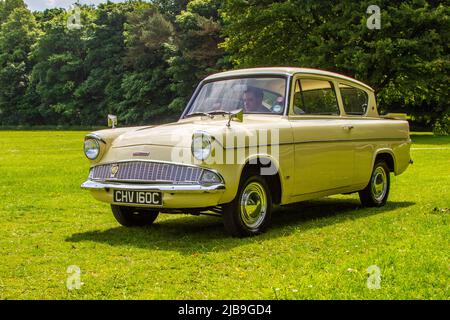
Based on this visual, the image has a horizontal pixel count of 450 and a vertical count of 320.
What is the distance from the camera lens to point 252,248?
6195 mm

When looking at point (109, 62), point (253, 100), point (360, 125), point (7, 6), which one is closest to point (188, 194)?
point (253, 100)

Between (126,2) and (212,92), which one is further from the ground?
(126,2)

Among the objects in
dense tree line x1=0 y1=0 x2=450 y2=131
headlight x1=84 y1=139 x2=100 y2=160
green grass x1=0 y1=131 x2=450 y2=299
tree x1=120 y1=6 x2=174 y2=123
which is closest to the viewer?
green grass x1=0 y1=131 x2=450 y2=299

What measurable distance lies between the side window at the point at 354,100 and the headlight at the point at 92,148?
Result: 3599 mm

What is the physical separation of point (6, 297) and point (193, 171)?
92.8 inches

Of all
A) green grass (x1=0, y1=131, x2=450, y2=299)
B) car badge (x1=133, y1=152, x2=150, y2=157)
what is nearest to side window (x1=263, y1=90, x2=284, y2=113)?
green grass (x1=0, y1=131, x2=450, y2=299)

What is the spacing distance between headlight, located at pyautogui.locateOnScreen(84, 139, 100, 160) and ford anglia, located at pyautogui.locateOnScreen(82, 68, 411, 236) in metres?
0.01

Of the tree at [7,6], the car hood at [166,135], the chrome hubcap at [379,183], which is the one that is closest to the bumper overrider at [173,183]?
the car hood at [166,135]

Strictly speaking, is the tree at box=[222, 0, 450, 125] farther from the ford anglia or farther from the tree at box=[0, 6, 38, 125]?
the tree at box=[0, 6, 38, 125]

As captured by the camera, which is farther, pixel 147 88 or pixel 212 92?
pixel 147 88

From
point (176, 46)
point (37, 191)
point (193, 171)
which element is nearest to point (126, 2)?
point (176, 46)

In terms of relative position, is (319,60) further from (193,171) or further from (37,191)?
(193,171)

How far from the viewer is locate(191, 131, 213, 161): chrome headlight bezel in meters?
6.30

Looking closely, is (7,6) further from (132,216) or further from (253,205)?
(253,205)
